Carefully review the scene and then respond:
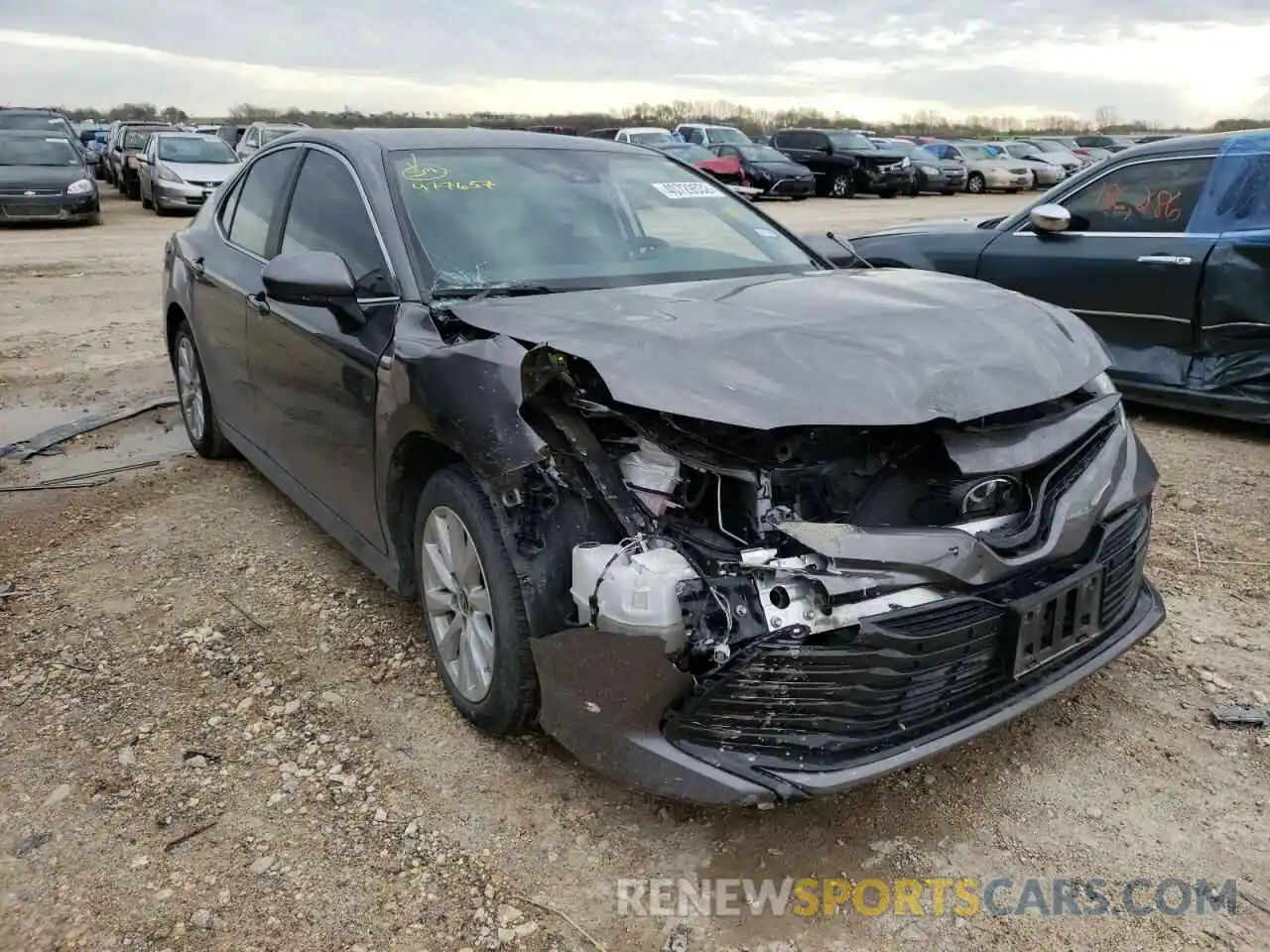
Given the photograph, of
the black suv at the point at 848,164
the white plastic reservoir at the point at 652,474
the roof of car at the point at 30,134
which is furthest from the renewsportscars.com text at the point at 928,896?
the black suv at the point at 848,164

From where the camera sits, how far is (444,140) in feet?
12.4

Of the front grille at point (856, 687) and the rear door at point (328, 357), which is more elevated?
the rear door at point (328, 357)

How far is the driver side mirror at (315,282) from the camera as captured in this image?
123 inches

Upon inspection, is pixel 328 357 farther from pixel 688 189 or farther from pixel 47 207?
pixel 47 207

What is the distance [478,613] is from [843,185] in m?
24.8

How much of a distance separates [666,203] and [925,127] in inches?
2733

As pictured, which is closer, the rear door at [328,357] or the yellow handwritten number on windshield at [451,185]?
the rear door at [328,357]

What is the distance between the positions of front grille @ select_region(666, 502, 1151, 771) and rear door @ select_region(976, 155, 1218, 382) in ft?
12.8

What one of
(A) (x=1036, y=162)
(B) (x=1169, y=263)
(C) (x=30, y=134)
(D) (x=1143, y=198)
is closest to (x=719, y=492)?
(B) (x=1169, y=263)

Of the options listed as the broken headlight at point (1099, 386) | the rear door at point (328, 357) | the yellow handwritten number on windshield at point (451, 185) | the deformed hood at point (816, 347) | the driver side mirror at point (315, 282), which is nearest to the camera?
the deformed hood at point (816, 347)

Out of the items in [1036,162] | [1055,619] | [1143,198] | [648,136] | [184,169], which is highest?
[648,136]

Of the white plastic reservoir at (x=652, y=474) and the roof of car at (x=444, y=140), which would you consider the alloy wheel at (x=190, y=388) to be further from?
the white plastic reservoir at (x=652, y=474)

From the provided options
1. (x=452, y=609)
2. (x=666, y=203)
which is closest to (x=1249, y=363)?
(x=666, y=203)

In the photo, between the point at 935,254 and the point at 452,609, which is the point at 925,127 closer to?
the point at 935,254
